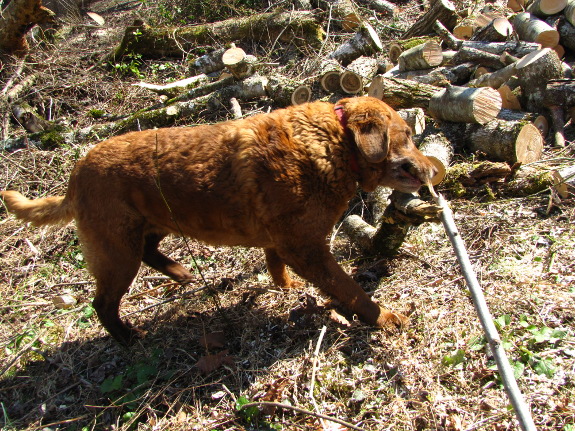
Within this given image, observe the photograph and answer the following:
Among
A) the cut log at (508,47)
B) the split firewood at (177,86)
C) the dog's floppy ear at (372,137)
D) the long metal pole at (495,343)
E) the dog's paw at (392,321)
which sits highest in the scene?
the dog's floppy ear at (372,137)

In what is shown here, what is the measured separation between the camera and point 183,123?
772cm

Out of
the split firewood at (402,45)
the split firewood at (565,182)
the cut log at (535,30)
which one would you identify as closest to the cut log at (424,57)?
the split firewood at (402,45)

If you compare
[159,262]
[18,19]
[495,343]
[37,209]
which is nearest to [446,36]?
[159,262]

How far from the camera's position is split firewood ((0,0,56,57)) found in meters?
8.48

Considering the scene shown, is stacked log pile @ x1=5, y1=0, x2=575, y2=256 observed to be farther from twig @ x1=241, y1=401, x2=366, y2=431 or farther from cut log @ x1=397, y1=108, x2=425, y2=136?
twig @ x1=241, y1=401, x2=366, y2=431

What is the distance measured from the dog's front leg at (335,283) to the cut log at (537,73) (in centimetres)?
397

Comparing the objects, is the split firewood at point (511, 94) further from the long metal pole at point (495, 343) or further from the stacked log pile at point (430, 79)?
the long metal pole at point (495, 343)

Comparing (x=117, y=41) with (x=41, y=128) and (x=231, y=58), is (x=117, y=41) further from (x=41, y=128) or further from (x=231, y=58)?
(x=231, y=58)

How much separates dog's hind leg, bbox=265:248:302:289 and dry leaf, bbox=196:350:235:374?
1.00 m

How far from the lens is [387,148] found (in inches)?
131

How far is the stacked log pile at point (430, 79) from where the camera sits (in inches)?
195

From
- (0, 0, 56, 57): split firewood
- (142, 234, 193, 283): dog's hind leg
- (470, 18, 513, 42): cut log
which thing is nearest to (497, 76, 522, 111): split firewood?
(470, 18, 513, 42): cut log

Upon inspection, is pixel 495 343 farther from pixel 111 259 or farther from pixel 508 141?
pixel 508 141

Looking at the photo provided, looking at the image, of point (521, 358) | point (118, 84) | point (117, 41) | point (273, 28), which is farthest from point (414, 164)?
point (117, 41)
